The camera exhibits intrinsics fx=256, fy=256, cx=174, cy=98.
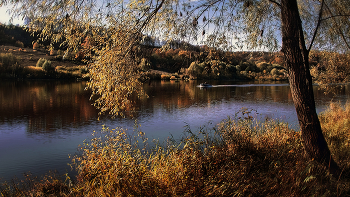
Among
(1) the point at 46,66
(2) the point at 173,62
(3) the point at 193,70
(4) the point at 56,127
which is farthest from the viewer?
(1) the point at 46,66

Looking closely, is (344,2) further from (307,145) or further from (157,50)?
Answer: (157,50)

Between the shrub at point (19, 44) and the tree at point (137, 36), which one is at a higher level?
the shrub at point (19, 44)

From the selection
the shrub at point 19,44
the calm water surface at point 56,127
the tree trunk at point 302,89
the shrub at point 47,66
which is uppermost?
the shrub at point 19,44

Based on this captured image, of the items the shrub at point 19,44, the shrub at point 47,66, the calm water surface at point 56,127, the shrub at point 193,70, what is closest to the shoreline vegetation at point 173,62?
the shrub at point 193,70

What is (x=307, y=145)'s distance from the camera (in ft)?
15.4

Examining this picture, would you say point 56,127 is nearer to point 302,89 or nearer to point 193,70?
point 193,70

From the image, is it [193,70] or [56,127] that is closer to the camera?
[193,70]

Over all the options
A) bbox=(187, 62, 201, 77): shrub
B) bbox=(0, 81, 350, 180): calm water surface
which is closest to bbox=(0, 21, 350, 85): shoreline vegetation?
bbox=(187, 62, 201, 77): shrub

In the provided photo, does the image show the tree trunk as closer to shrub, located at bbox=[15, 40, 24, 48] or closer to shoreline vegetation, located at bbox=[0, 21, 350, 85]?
shoreline vegetation, located at bbox=[0, 21, 350, 85]

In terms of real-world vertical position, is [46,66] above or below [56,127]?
above

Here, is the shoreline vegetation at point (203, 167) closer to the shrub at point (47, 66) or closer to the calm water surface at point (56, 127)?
the calm water surface at point (56, 127)

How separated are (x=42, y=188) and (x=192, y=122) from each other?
9074 millimetres

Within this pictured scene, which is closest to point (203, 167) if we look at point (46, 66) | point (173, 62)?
point (173, 62)

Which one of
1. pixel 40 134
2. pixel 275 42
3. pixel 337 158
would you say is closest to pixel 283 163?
pixel 337 158
